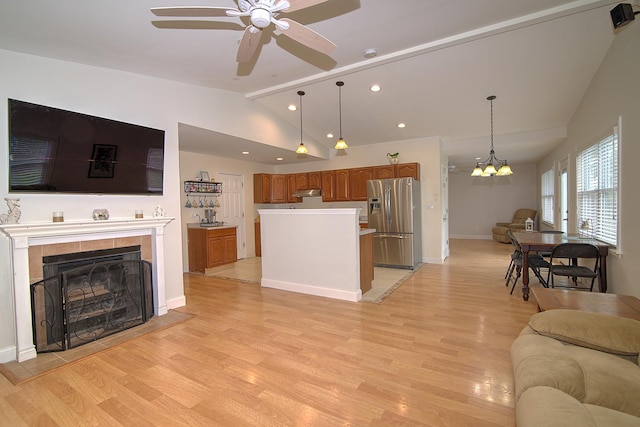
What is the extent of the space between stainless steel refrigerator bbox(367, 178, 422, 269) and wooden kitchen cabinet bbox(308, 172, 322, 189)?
1.53m

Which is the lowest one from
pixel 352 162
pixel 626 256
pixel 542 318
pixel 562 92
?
pixel 542 318

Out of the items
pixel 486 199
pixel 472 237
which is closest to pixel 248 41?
pixel 486 199

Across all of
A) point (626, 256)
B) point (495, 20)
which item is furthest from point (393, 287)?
point (495, 20)

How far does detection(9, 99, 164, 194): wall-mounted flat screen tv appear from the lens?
262cm

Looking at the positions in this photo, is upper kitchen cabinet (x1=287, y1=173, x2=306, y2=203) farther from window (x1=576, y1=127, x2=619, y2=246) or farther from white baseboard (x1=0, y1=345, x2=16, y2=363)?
white baseboard (x1=0, y1=345, x2=16, y2=363)

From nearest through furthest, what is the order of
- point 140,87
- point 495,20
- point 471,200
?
point 495,20, point 140,87, point 471,200

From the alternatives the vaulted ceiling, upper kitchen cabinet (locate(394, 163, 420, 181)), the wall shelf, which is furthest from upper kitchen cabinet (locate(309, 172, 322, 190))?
the wall shelf

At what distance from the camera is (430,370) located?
2350 mm

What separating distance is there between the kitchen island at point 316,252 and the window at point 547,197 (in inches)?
237

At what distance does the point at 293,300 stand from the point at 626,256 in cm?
371

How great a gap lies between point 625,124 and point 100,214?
17.9 ft

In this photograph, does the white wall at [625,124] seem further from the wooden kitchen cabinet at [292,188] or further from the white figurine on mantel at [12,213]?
the wooden kitchen cabinet at [292,188]

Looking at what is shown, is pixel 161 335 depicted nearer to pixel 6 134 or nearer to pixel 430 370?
pixel 6 134

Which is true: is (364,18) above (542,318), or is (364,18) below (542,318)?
above
